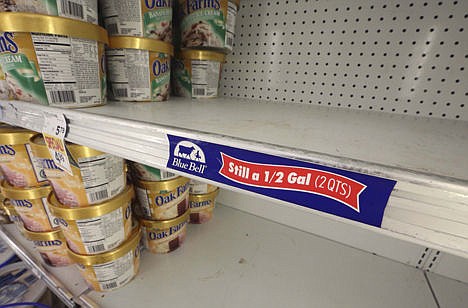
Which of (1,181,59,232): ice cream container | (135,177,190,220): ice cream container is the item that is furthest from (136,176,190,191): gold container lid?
(1,181,59,232): ice cream container

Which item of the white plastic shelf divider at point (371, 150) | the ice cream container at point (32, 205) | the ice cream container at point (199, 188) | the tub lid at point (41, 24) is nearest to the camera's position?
the white plastic shelf divider at point (371, 150)

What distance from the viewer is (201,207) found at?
96 centimetres

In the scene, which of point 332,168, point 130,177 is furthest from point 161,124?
point 130,177

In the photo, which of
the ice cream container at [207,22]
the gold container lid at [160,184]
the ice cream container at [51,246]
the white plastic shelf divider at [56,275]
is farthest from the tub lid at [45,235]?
the ice cream container at [207,22]

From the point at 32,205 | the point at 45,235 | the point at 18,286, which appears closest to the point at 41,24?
the point at 32,205

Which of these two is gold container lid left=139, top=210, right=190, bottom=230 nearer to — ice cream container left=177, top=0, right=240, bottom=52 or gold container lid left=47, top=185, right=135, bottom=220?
gold container lid left=47, top=185, right=135, bottom=220

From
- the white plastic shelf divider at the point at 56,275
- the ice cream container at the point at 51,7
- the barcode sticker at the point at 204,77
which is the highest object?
the ice cream container at the point at 51,7

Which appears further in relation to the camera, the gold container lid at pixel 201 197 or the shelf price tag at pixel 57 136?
the gold container lid at pixel 201 197

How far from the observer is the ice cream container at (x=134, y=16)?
510mm

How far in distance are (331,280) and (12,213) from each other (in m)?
1.33

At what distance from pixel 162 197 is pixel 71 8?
Answer: 53 centimetres

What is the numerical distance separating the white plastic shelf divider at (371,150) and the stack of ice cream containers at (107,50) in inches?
2.6

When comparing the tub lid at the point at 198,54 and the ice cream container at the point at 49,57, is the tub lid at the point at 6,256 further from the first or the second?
the tub lid at the point at 198,54

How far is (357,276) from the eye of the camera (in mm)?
728
